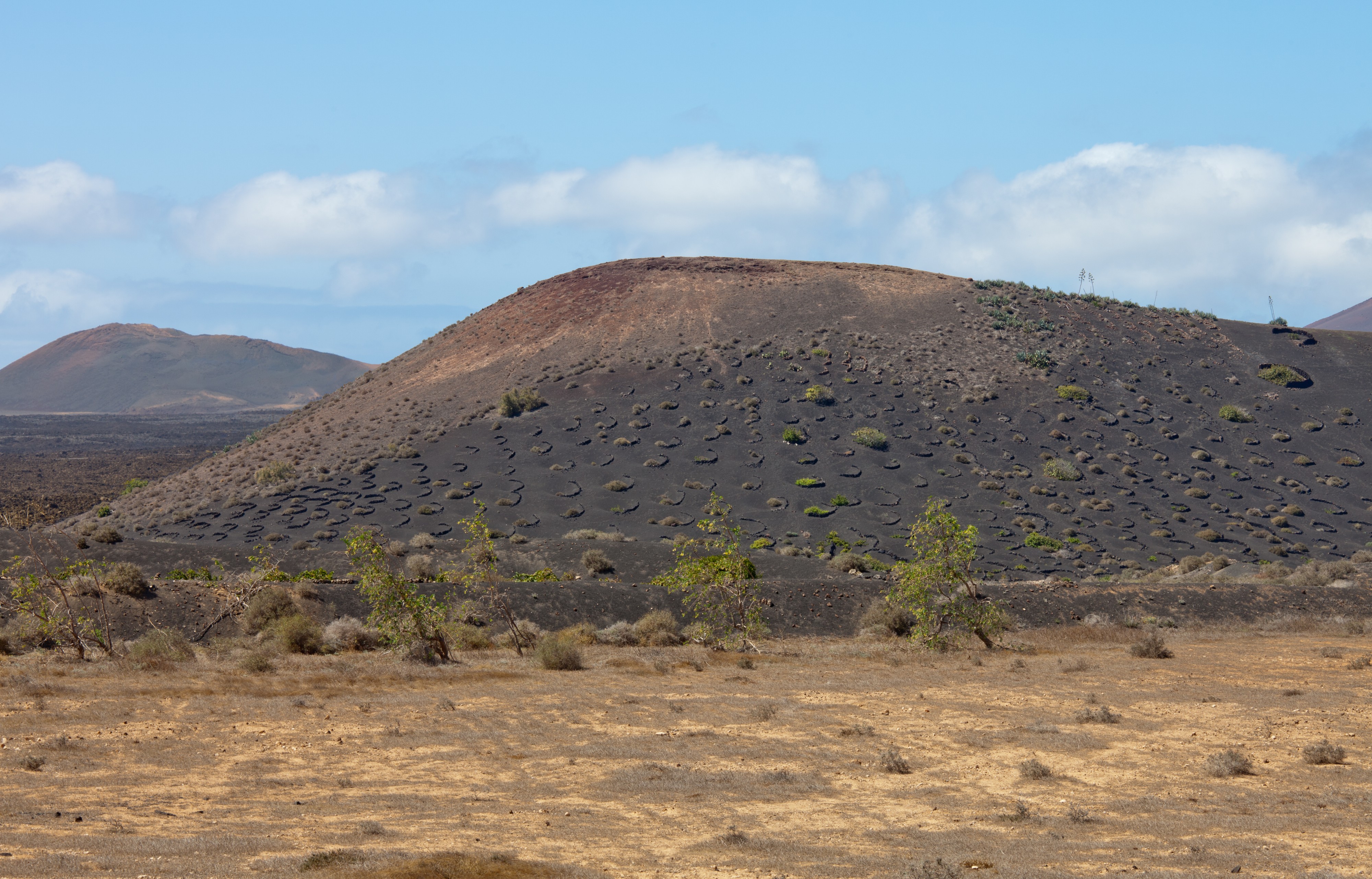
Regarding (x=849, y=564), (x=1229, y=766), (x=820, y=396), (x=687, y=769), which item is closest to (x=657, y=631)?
(x=849, y=564)

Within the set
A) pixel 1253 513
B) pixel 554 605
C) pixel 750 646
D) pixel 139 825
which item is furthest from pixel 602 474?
pixel 139 825

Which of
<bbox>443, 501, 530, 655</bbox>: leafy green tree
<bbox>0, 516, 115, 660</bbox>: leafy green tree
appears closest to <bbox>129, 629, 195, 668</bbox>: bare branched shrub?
<bbox>0, 516, 115, 660</bbox>: leafy green tree

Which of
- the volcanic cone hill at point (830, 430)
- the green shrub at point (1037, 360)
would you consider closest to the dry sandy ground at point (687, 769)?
the volcanic cone hill at point (830, 430)

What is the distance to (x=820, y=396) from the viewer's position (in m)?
71.3

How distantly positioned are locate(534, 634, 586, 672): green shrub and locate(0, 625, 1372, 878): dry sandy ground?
32.7 inches

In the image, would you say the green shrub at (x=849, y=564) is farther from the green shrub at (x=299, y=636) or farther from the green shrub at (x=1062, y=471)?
the green shrub at (x=299, y=636)

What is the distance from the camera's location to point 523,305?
91250mm

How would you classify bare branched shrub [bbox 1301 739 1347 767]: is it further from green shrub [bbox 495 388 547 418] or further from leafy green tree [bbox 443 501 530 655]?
green shrub [bbox 495 388 547 418]

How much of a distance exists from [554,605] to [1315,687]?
2390 centimetres

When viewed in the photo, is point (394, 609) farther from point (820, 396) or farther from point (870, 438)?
point (820, 396)

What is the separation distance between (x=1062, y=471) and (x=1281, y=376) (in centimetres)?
2860

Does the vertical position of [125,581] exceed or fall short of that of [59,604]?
it exceeds it

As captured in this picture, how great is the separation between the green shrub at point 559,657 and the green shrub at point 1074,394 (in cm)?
5679

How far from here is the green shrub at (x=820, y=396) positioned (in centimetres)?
7094
